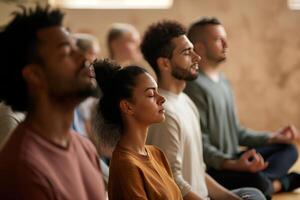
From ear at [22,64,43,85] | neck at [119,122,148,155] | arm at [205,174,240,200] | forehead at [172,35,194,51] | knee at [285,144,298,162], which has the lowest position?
knee at [285,144,298,162]

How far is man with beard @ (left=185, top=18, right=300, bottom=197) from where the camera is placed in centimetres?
299

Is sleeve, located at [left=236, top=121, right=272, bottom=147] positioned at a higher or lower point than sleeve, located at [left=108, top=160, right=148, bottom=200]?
lower

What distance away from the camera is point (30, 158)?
1.40m

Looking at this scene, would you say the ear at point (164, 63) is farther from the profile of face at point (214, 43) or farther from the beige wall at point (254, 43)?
the beige wall at point (254, 43)

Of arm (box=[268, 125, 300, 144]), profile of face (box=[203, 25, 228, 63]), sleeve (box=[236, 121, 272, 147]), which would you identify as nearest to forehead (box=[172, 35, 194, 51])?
profile of face (box=[203, 25, 228, 63])

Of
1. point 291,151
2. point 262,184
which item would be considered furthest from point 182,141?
point 291,151

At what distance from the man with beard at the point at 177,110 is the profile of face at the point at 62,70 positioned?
942 millimetres

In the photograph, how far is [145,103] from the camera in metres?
2.02

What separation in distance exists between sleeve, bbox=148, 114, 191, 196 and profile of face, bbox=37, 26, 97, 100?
928 mm

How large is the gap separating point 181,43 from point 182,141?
39cm

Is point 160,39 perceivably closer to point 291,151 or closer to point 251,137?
point 251,137

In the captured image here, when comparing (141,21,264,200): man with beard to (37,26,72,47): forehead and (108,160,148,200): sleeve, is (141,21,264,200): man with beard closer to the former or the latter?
(108,160,148,200): sleeve

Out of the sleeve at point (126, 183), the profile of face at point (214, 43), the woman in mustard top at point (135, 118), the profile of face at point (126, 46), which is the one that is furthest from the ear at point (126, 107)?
the profile of face at point (126, 46)

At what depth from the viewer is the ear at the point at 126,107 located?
2.00 m
